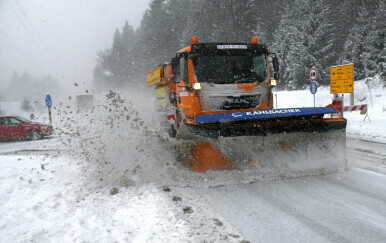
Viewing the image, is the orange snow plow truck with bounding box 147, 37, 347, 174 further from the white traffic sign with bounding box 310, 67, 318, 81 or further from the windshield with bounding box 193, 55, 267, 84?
the white traffic sign with bounding box 310, 67, 318, 81

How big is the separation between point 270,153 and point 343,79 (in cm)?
1058

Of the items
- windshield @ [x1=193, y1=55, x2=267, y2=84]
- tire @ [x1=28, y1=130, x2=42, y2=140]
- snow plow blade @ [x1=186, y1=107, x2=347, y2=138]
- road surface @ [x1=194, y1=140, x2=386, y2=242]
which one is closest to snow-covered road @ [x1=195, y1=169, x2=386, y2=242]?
road surface @ [x1=194, y1=140, x2=386, y2=242]

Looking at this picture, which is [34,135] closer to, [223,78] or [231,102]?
[223,78]

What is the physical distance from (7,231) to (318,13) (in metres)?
28.8

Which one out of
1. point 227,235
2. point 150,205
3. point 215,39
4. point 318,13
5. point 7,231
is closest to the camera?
point 227,235

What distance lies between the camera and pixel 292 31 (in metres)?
27.3

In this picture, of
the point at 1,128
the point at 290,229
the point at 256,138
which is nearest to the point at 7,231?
the point at 290,229

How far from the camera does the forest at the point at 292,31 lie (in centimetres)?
2305

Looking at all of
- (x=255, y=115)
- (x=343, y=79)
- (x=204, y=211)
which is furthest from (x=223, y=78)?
(x=343, y=79)

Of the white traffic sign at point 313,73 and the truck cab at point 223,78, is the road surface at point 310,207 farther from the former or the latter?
the white traffic sign at point 313,73

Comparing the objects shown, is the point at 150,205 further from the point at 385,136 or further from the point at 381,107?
the point at 381,107

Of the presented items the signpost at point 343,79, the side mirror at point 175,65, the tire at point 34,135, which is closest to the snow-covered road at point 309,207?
the side mirror at point 175,65

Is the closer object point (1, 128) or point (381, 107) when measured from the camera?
point (1, 128)

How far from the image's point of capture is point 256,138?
5.07 meters
